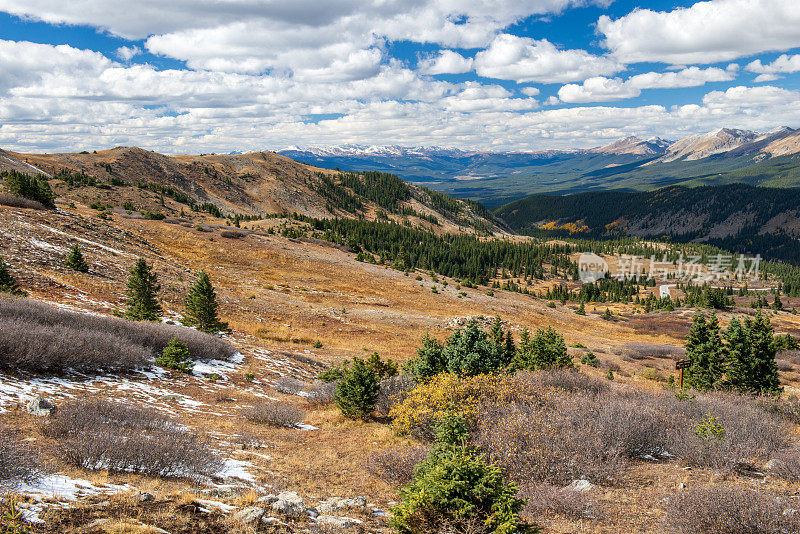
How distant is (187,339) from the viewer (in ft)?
57.5

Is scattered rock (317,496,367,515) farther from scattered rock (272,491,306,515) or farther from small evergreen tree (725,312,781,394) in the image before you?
small evergreen tree (725,312,781,394)

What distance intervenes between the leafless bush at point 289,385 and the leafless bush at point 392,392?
13.0 ft

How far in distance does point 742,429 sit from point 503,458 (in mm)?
7238

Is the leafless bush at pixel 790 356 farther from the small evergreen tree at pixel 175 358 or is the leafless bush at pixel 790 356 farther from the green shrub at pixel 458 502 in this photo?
the small evergreen tree at pixel 175 358

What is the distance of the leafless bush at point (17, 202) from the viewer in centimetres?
3716

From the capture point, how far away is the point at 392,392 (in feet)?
A: 53.0

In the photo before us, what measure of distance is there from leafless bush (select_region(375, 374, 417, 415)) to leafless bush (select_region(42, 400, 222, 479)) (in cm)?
769

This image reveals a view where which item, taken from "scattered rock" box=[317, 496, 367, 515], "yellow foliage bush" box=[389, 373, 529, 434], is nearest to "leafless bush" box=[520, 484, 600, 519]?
"scattered rock" box=[317, 496, 367, 515]

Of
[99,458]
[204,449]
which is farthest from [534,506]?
[99,458]

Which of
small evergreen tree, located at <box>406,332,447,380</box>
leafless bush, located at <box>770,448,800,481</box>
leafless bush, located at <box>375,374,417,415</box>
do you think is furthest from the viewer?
small evergreen tree, located at <box>406,332,447,380</box>

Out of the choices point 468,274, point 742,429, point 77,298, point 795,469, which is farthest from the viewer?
point 468,274

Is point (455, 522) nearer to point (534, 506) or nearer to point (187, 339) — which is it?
point (534, 506)

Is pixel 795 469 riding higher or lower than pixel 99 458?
lower

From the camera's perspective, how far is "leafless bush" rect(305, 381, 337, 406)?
16266 mm
